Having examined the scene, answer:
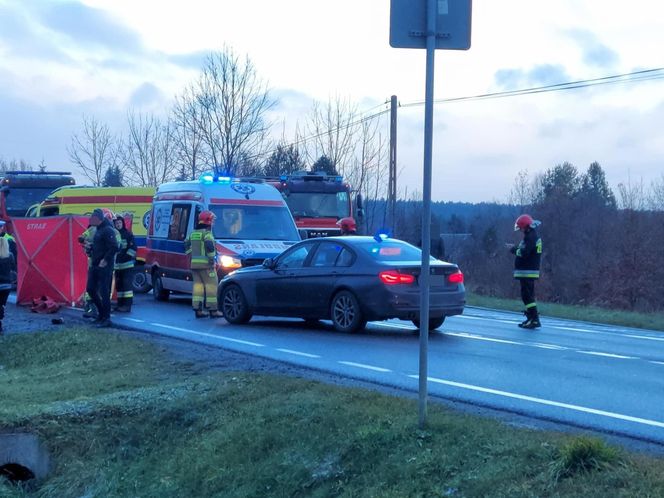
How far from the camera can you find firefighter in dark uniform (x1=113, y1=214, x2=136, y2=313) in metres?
17.7

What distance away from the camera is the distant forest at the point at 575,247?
145ft

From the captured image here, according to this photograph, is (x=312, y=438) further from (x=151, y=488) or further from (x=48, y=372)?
(x=48, y=372)

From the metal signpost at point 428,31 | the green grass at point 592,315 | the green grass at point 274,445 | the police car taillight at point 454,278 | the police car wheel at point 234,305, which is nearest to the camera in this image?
the green grass at point 274,445

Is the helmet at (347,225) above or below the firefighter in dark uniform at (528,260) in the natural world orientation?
above

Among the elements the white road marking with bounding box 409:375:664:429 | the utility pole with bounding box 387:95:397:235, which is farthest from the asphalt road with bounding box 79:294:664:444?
the utility pole with bounding box 387:95:397:235

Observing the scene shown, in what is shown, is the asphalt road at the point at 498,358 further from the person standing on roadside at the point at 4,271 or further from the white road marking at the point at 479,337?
the person standing on roadside at the point at 4,271

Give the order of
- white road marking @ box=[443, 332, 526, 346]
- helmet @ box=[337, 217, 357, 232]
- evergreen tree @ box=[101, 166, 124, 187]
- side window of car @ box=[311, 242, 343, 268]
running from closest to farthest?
white road marking @ box=[443, 332, 526, 346] → side window of car @ box=[311, 242, 343, 268] → helmet @ box=[337, 217, 357, 232] → evergreen tree @ box=[101, 166, 124, 187]

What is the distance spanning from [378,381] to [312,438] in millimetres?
2779

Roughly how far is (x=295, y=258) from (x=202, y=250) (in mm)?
2103

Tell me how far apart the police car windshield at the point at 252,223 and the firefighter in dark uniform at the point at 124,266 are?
67.4 inches

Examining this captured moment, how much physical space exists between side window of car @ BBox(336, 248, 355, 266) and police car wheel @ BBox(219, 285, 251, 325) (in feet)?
6.47

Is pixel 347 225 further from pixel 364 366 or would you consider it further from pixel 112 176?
pixel 112 176

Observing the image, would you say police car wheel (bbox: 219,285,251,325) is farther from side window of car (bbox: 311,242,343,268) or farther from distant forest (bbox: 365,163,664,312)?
distant forest (bbox: 365,163,664,312)

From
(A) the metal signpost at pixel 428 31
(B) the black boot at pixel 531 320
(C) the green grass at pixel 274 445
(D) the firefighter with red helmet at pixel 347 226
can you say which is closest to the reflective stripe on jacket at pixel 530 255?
(B) the black boot at pixel 531 320
